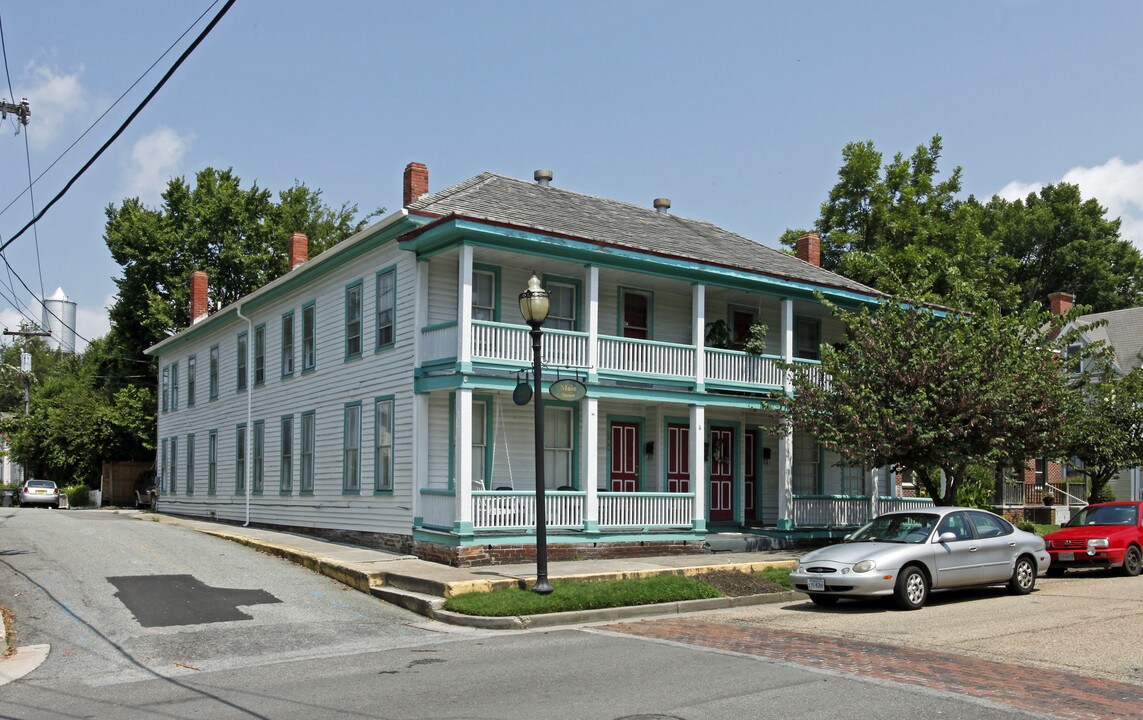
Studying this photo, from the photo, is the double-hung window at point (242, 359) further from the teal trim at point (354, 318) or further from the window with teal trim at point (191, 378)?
the teal trim at point (354, 318)

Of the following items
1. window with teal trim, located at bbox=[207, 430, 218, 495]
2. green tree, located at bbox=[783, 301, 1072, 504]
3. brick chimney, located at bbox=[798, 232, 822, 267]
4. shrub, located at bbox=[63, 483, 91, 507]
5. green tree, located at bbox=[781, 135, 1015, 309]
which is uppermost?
green tree, located at bbox=[781, 135, 1015, 309]

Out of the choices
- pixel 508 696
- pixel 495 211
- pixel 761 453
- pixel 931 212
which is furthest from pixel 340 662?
pixel 931 212

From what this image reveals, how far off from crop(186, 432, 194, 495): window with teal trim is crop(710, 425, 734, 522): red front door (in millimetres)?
17692

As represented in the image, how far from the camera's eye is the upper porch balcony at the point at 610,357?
18.7 metres

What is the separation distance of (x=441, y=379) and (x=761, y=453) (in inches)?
385

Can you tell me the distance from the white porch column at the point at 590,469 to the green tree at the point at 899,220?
19.9 metres

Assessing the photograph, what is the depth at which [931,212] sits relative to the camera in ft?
131

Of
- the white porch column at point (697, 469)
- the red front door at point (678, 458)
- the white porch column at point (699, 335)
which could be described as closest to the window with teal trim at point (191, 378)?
the red front door at point (678, 458)

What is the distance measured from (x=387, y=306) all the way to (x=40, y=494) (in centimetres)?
3220

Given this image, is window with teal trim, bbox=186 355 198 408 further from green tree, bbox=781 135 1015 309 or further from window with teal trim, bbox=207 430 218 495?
green tree, bbox=781 135 1015 309

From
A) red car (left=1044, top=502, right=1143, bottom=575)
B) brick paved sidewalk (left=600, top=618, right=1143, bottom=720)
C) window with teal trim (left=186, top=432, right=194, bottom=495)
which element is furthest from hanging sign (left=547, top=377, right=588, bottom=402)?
window with teal trim (left=186, top=432, right=194, bottom=495)

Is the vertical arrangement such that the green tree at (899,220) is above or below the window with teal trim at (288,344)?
above

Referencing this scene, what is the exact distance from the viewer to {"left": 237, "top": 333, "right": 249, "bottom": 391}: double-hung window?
28.8m

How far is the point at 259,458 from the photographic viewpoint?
89.8 ft
